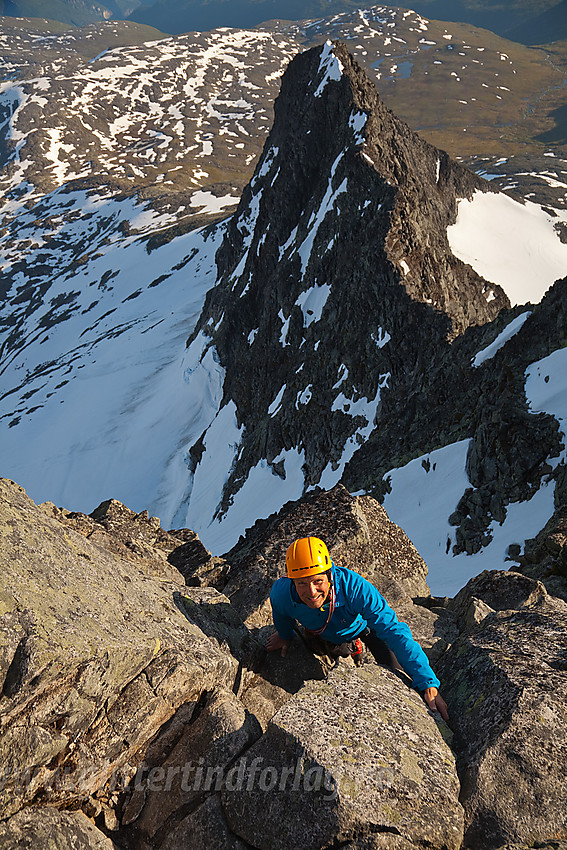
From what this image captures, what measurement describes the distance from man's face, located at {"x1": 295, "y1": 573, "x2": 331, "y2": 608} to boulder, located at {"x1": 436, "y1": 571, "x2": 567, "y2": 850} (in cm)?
236

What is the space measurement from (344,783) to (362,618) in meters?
2.12

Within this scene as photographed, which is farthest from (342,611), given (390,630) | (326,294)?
(326,294)

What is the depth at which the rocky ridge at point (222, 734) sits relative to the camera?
503 cm

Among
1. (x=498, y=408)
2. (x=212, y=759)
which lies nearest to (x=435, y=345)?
(x=498, y=408)

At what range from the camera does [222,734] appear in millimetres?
6070

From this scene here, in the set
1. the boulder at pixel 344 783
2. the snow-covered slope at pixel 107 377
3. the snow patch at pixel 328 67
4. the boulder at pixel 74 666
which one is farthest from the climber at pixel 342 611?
the snow patch at pixel 328 67

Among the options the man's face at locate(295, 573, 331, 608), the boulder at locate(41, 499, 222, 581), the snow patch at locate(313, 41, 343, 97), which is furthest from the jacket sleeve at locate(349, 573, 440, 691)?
the snow patch at locate(313, 41, 343, 97)

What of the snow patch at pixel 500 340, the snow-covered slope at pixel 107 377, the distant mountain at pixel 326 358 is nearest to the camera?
the distant mountain at pixel 326 358

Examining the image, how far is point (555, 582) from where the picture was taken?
12047mm

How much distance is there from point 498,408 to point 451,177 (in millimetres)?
53509

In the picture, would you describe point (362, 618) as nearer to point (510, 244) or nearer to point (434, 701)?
point (434, 701)

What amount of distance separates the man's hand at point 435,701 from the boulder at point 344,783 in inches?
20.0

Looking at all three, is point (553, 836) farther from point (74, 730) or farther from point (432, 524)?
point (432, 524)

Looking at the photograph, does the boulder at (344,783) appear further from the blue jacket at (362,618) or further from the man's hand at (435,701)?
the blue jacket at (362,618)
